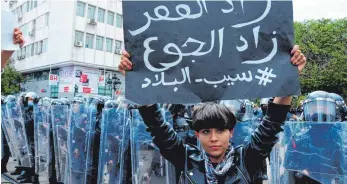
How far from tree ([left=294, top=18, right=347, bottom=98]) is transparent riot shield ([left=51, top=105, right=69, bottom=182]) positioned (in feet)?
81.1

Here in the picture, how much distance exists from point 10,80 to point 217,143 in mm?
33861

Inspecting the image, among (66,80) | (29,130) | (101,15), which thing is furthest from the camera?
(101,15)

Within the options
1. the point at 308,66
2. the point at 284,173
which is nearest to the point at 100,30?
the point at 308,66

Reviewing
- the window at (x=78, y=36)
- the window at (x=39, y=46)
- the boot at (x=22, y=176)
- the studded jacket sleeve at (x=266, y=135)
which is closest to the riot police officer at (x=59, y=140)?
the boot at (x=22, y=176)

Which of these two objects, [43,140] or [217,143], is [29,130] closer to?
[43,140]

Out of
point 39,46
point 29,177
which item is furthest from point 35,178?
point 39,46

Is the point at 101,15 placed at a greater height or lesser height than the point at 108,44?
greater

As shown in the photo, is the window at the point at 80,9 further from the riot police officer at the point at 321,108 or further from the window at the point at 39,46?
the riot police officer at the point at 321,108

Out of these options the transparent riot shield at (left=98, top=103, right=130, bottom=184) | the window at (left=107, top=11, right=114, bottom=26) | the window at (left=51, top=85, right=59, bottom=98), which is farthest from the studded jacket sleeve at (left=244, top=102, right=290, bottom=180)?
the window at (left=107, top=11, right=114, bottom=26)

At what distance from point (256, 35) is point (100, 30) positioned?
103 feet

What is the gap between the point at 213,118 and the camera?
197 cm

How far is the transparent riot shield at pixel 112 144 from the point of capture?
5.11 metres

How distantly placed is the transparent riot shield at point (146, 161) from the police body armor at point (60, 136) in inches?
79.1

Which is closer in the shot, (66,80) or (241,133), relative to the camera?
(241,133)
